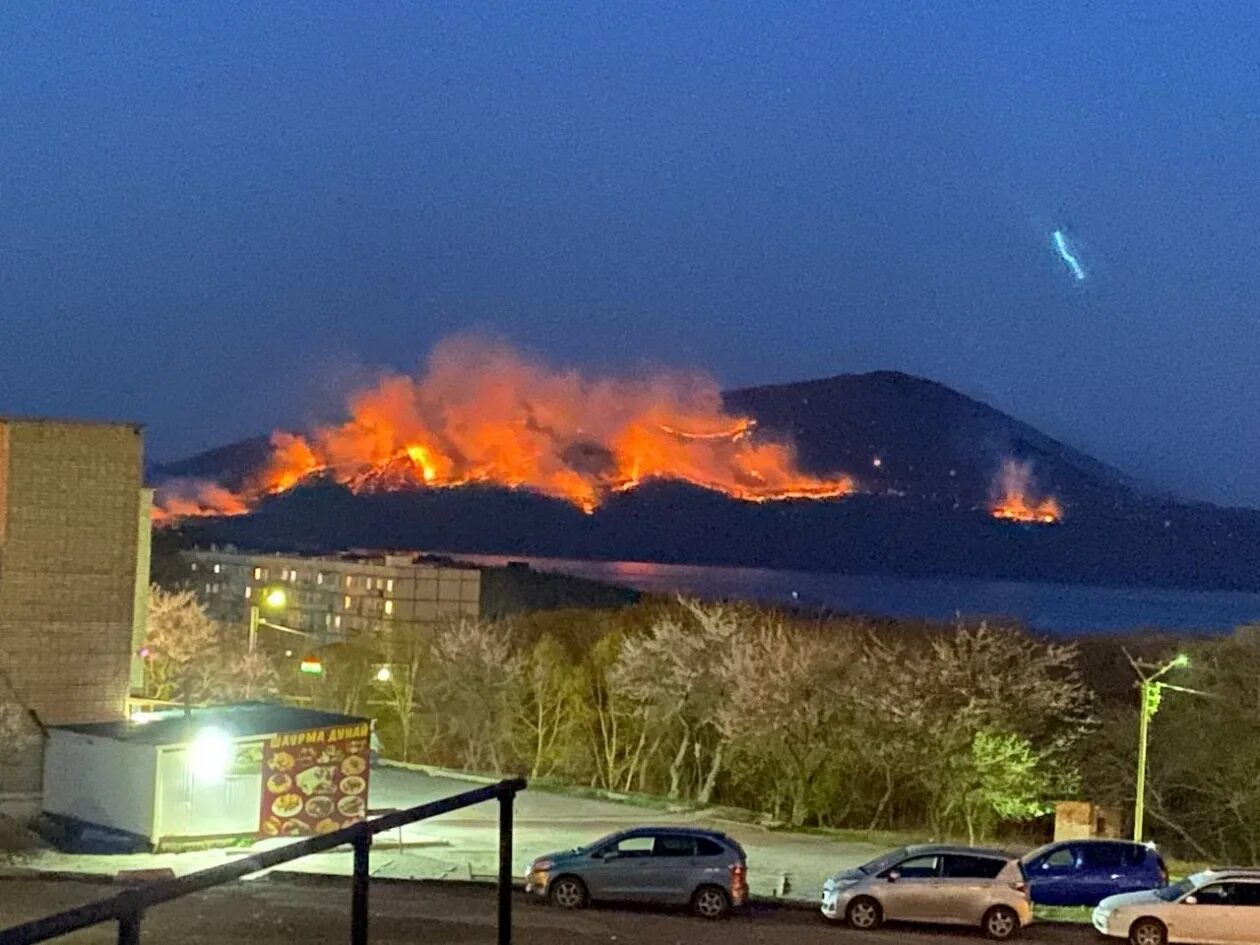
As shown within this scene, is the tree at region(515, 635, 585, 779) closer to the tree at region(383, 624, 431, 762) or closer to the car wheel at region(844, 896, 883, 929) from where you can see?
the tree at region(383, 624, 431, 762)

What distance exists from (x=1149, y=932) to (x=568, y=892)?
7.95m

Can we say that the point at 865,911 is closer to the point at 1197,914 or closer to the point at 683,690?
the point at 1197,914

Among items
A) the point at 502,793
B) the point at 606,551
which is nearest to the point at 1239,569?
the point at 606,551

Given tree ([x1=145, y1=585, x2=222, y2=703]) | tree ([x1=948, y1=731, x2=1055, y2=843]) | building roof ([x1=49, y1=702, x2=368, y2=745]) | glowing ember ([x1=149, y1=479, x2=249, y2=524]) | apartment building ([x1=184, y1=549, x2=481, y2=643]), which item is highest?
glowing ember ([x1=149, y1=479, x2=249, y2=524])

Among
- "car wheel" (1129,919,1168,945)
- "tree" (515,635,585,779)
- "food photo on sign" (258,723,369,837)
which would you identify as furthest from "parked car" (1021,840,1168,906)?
"tree" (515,635,585,779)

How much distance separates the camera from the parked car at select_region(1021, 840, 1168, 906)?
82.0 feet

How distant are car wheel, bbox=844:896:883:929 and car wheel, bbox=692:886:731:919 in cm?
172

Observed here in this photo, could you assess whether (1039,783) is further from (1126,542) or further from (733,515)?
(1126,542)

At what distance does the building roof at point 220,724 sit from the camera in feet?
104

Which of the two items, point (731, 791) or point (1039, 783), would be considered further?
point (731, 791)

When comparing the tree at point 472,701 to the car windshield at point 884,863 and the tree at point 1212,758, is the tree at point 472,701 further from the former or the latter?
the car windshield at point 884,863

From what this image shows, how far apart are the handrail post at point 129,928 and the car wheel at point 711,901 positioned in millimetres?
18593

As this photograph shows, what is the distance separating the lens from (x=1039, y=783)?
46031 millimetres

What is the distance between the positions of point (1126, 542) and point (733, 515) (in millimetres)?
46929
